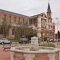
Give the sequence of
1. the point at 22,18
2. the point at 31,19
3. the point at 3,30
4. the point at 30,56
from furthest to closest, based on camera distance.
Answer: the point at 31,19 → the point at 22,18 → the point at 3,30 → the point at 30,56

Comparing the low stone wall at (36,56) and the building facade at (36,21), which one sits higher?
the building facade at (36,21)

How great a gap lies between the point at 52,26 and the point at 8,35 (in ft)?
115

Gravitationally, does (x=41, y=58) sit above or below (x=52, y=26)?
below

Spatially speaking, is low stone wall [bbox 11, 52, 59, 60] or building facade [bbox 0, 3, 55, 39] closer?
low stone wall [bbox 11, 52, 59, 60]

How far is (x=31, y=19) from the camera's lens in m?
91.9

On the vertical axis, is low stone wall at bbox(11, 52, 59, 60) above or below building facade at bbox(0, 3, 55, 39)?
below

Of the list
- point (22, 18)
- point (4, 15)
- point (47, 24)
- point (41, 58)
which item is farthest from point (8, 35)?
point (41, 58)

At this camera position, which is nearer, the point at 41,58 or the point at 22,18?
the point at 41,58

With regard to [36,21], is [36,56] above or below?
below

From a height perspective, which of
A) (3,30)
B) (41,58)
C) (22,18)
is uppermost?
(22,18)

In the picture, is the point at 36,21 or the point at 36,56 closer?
the point at 36,56

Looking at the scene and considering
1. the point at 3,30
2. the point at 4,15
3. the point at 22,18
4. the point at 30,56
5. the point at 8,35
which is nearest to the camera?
the point at 30,56

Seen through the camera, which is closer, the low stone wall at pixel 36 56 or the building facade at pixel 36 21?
the low stone wall at pixel 36 56

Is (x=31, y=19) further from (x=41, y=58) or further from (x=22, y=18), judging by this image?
(x=41, y=58)
